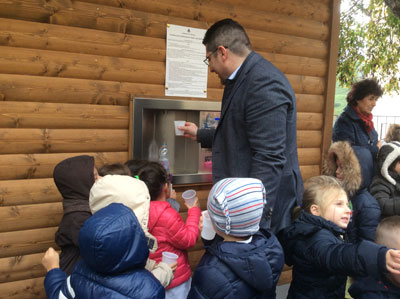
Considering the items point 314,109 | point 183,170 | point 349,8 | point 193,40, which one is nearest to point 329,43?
point 314,109

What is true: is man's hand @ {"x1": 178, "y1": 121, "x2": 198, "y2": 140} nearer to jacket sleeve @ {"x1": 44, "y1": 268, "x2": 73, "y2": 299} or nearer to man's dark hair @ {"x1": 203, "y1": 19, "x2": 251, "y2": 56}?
man's dark hair @ {"x1": 203, "y1": 19, "x2": 251, "y2": 56}

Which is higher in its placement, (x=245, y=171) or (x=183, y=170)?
(x=245, y=171)

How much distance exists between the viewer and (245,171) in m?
2.22

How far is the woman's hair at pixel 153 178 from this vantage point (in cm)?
253

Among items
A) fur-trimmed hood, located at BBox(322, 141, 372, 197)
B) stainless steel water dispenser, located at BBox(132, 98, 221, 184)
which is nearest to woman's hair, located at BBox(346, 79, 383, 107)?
fur-trimmed hood, located at BBox(322, 141, 372, 197)

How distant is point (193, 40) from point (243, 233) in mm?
2219

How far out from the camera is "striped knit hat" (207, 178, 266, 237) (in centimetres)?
170

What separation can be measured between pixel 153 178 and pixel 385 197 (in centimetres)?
244

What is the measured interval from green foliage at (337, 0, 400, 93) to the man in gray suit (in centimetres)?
905

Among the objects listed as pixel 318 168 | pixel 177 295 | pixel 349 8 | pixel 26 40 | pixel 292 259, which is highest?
pixel 349 8

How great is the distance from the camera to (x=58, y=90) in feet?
9.68

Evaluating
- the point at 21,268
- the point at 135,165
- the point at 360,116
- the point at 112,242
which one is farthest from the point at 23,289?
the point at 360,116

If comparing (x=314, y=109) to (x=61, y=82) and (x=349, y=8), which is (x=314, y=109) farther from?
(x=349, y=8)

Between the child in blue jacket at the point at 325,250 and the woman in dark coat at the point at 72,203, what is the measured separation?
1.33 meters
